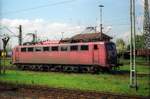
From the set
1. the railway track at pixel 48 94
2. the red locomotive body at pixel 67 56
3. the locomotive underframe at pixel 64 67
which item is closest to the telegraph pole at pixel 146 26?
the locomotive underframe at pixel 64 67

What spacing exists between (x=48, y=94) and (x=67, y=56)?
16.3m

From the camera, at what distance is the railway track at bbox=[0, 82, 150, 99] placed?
17484 millimetres

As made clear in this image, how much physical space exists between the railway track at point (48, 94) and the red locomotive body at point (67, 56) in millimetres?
11947

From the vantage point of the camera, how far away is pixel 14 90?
69.4ft

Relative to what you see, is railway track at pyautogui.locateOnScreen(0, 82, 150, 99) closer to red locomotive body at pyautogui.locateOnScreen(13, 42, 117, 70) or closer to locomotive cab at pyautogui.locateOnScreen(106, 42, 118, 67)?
red locomotive body at pyautogui.locateOnScreen(13, 42, 117, 70)

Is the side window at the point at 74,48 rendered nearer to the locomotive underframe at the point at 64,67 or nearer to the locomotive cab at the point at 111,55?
the locomotive underframe at the point at 64,67

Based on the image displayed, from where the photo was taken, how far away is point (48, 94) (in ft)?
61.8

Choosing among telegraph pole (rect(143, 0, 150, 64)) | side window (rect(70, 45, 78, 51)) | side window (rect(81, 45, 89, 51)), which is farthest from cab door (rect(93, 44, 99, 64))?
telegraph pole (rect(143, 0, 150, 64))

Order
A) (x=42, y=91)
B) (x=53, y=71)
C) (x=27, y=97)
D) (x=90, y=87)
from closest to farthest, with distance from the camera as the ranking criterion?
(x=27, y=97) < (x=42, y=91) < (x=90, y=87) < (x=53, y=71)

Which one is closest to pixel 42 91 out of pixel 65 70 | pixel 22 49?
pixel 65 70

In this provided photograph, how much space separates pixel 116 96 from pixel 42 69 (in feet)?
75.1

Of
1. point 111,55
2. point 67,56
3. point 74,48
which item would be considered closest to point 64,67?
point 67,56

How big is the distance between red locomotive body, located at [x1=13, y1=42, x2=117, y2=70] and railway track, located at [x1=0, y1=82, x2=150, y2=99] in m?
11.9

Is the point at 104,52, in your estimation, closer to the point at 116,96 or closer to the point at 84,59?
the point at 84,59
